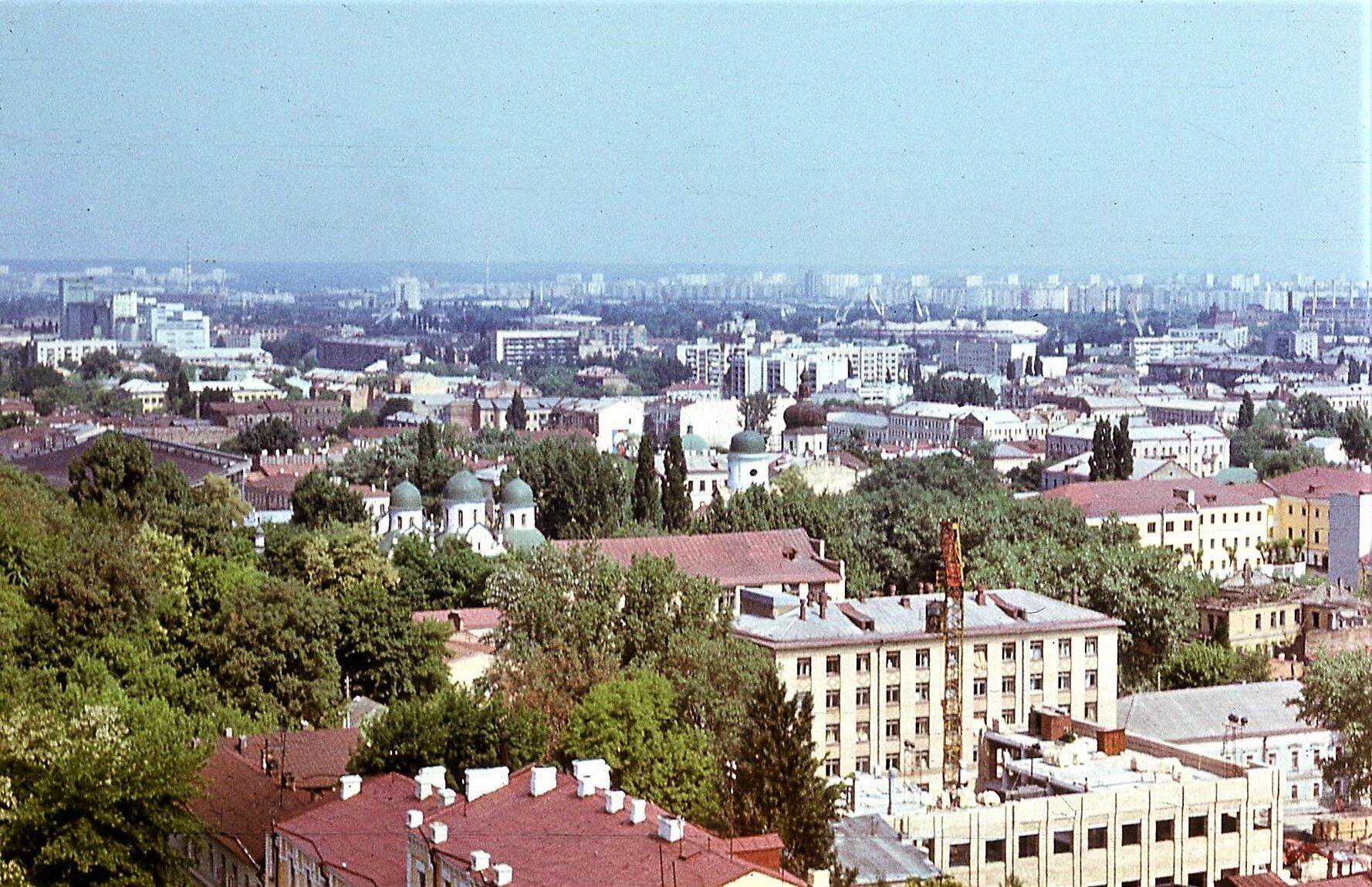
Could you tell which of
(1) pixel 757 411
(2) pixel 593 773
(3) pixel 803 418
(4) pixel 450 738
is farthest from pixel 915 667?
(1) pixel 757 411

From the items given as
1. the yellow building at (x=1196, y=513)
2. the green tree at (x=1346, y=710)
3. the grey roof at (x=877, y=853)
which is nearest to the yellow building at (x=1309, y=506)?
the yellow building at (x=1196, y=513)

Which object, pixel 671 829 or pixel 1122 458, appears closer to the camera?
pixel 671 829

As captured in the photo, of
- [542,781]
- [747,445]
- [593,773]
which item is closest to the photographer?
[542,781]

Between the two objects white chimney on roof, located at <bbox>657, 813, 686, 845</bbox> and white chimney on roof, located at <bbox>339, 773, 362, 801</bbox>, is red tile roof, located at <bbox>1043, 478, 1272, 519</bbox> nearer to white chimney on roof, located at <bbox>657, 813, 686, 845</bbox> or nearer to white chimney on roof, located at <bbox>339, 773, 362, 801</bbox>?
white chimney on roof, located at <bbox>339, 773, 362, 801</bbox>

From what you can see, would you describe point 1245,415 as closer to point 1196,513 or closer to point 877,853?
point 1196,513

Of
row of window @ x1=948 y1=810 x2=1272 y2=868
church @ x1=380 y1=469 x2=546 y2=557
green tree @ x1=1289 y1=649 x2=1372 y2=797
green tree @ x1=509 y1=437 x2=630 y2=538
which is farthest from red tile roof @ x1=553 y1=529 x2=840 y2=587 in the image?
row of window @ x1=948 y1=810 x2=1272 y2=868

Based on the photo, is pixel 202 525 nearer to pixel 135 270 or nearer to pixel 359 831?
pixel 359 831
